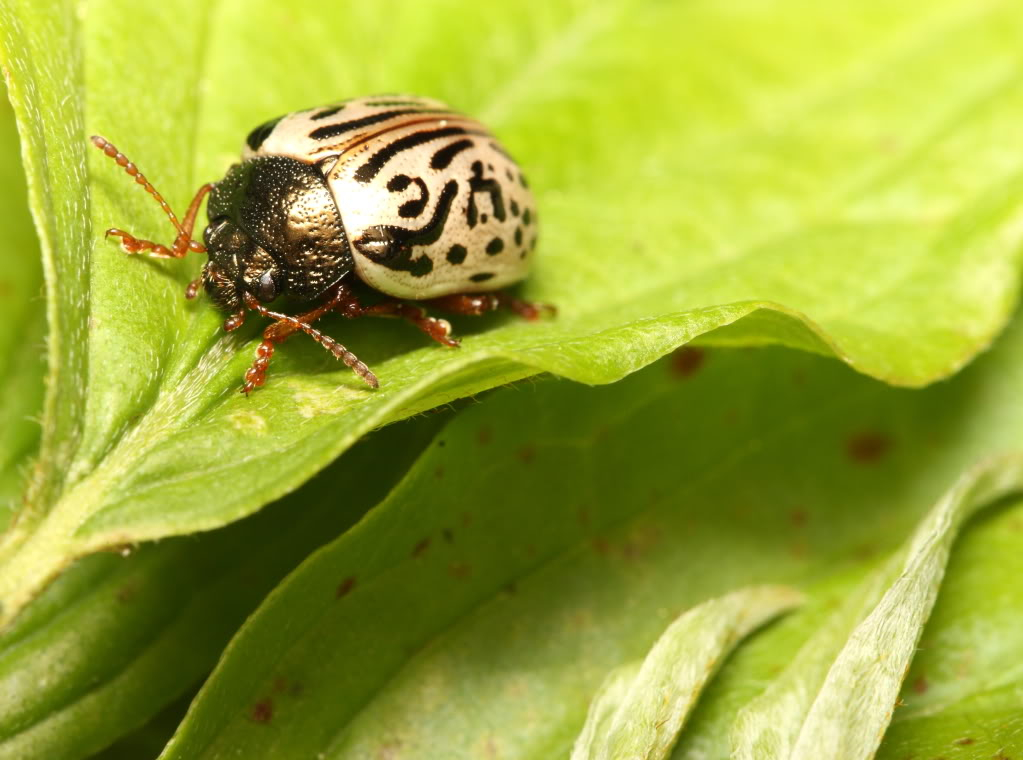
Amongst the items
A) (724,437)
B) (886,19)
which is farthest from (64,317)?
(886,19)

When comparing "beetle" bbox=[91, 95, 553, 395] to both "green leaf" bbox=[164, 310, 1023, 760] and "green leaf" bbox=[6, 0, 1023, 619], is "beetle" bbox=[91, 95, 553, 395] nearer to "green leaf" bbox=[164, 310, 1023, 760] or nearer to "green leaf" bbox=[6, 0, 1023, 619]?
"green leaf" bbox=[6, 0, 1023, 619]

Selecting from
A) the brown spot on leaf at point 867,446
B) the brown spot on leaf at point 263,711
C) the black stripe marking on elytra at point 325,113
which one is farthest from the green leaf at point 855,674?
the black stripe marking on elytra at point 325,113

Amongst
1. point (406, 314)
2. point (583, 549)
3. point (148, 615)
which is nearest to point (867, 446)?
point (583, 549)

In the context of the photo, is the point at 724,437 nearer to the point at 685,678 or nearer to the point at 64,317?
the point at 685,678

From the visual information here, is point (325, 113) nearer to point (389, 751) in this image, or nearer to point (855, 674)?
point (389, 751)

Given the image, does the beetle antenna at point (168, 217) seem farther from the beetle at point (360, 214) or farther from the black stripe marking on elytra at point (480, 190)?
the black stripe marking on elytra at point (480, 190)

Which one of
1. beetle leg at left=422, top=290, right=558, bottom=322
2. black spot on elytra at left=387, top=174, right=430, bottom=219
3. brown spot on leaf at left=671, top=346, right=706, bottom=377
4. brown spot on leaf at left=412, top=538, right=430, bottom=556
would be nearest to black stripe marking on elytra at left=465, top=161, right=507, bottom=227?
black spot on elytra at left=387, top=174, right=430, bottom=219
